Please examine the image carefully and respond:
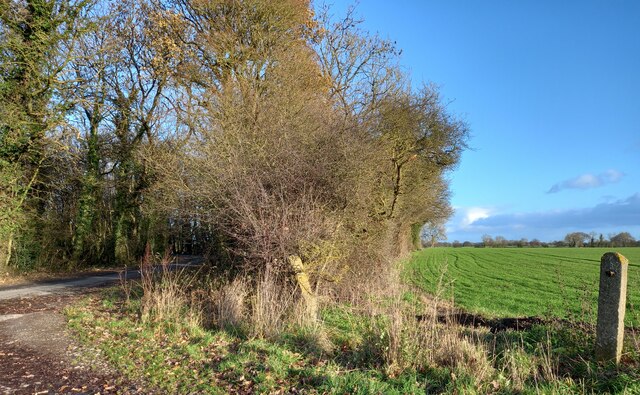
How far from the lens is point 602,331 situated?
234 inches

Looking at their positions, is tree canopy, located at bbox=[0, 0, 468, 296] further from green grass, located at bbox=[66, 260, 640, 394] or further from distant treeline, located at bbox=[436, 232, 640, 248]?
distant treeline, located at bbox=[436, 232, 640, 248]

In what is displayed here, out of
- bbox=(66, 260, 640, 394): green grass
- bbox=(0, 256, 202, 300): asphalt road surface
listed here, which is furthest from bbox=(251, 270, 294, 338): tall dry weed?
bbox=(0, 256, 202, 300): asphalt road surface

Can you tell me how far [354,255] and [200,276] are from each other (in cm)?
467

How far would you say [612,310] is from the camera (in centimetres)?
592

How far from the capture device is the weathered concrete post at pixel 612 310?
230 inches

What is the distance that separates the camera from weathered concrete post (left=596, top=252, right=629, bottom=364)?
5.85 meters

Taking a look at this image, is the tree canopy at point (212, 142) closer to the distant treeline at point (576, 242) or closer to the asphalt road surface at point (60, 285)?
the asphalt road surface at point (60, 285)

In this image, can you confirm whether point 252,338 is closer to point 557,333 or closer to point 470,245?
point 557,333

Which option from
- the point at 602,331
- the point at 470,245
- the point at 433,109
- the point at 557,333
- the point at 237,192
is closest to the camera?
the point at 602,331

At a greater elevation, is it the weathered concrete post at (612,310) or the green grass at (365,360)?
the weathered concrete post at (612,310)

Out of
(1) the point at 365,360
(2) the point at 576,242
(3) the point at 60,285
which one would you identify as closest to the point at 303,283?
(1) the point at 365,360

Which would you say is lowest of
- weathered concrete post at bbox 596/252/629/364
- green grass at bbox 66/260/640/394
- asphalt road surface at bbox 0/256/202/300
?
asphalt road surface at bbox 0/256/202/300

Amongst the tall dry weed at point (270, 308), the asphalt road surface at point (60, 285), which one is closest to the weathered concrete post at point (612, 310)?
the tall dry weed at point (270, 308)

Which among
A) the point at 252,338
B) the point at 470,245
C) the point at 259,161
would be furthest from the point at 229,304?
the point at 470,245
